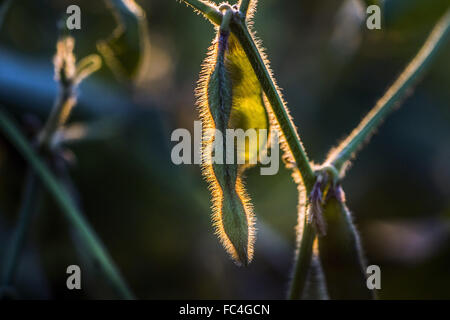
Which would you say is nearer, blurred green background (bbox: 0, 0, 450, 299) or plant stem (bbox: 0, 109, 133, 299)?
plant stem (bbox: 0, 109, 133, 299)

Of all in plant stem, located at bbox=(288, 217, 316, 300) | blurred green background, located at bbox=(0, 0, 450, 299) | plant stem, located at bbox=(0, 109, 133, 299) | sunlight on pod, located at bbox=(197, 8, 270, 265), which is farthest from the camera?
blurred green background, located at bbox=(0, 0, 450, 299)

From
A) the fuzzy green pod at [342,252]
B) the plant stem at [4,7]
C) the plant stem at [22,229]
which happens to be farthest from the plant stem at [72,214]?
the fuzzy green pod at [342,252]

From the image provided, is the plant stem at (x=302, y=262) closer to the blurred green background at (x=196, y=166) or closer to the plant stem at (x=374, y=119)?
the plant stem at (x=374, y=119)

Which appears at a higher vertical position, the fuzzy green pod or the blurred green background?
the blurred green background

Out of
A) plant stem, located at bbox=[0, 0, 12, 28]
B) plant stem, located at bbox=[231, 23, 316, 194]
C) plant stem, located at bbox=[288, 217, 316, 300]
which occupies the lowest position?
plant stem, located at bbox=[288, 217, 316, 300]

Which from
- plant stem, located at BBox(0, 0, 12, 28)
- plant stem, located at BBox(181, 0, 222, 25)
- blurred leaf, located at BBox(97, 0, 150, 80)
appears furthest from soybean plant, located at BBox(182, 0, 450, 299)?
plant stem, located at BBox(0, 0, 12, 28)

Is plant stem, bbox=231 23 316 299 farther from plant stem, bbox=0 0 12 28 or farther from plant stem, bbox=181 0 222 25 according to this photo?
plant stem, bbox=0 0 12 28
